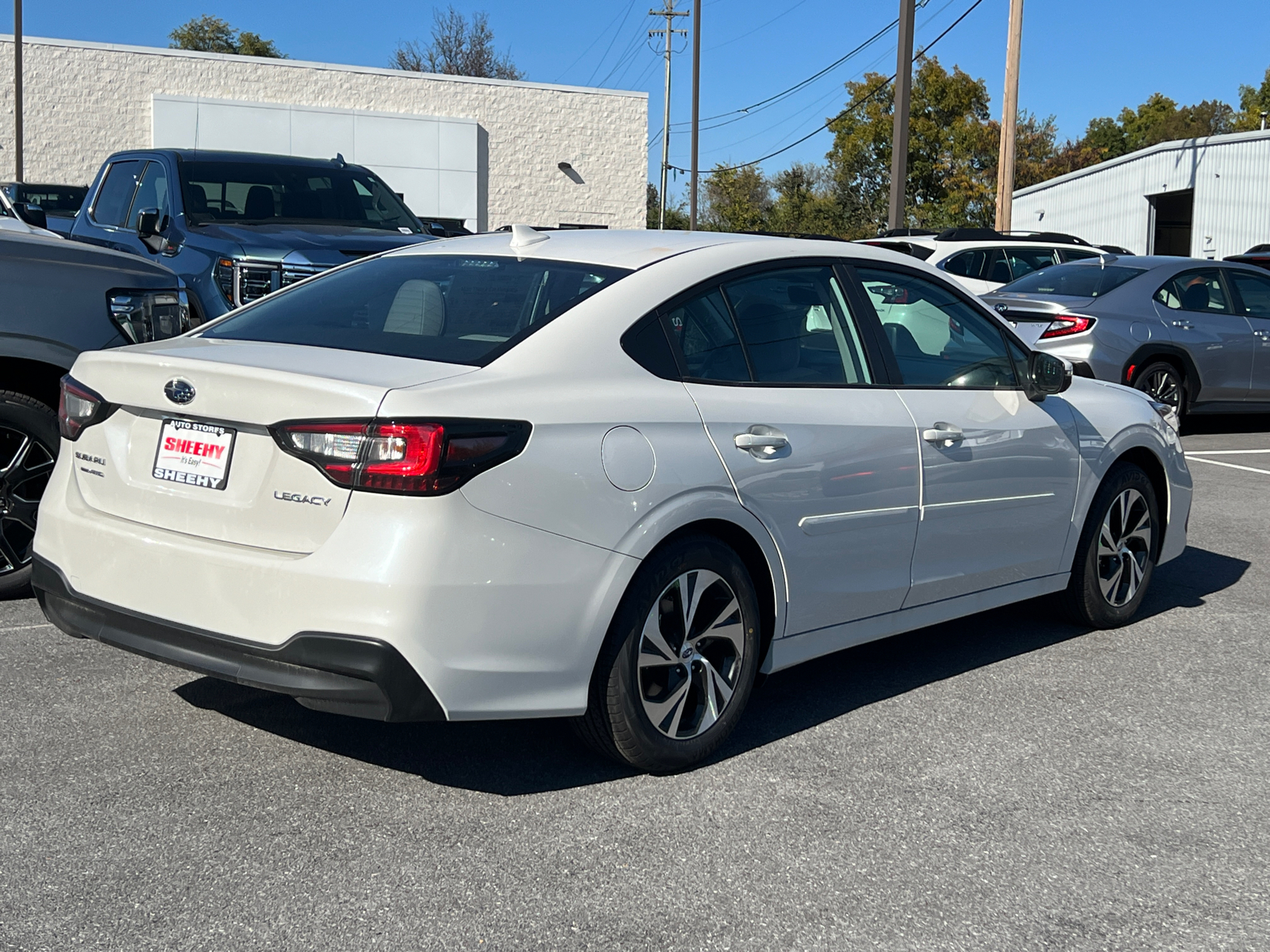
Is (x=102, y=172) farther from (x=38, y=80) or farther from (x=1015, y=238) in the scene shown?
(x=38, y=80)

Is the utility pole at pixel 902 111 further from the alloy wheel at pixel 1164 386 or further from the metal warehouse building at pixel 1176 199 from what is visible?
the metal warehouse building at pixel 1176 199

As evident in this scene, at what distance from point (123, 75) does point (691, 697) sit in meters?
35.8

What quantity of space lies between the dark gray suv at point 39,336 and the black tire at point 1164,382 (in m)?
8.99

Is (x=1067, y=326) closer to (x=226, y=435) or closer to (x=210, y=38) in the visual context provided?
(x=226, y=435)

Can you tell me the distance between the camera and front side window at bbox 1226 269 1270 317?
12.9 meters

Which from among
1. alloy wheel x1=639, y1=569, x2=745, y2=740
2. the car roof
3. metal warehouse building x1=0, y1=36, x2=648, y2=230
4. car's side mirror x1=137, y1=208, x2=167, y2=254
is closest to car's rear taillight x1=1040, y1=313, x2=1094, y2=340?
the car roof

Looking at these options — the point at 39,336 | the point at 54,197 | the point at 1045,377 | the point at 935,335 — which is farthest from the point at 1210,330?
the point at 54,197

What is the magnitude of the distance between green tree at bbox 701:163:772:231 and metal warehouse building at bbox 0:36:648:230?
1530 inches

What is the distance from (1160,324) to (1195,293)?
29.7 inches

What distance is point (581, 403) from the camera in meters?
3.68

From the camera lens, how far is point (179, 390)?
371cm

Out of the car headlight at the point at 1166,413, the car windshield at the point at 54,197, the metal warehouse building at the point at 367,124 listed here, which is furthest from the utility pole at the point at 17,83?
the car headlight at the point at 1166,413

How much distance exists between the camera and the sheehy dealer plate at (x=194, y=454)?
11.8ft

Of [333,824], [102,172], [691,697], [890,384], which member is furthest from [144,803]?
[102,172]
